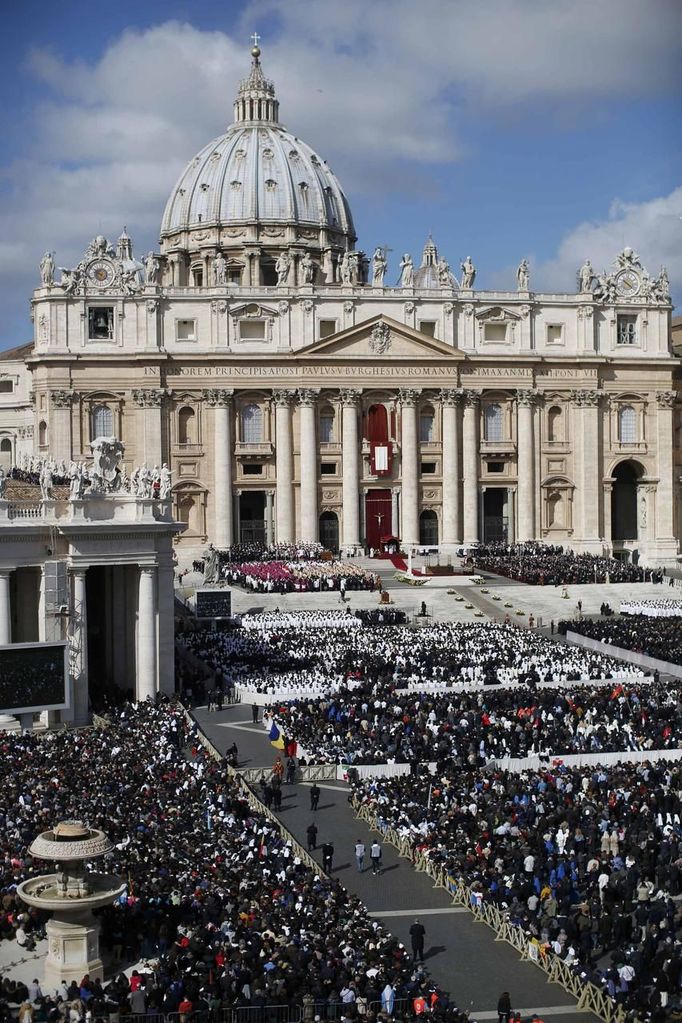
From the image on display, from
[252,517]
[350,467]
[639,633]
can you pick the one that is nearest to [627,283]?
[350,467]

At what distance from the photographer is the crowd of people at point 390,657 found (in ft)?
179

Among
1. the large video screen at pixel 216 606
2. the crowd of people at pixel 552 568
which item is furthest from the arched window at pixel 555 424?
the large video screen at pixel 216 606

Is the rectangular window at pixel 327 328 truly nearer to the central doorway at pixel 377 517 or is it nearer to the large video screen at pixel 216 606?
the central doorway at pixel 377 517

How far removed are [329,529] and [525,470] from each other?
14.8m

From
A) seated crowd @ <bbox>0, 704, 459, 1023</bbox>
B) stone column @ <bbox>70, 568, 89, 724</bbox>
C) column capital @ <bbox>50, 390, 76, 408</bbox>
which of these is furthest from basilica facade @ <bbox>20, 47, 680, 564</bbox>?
seated crowd @ <bbox>0, 704, 459, 1023</bbox>

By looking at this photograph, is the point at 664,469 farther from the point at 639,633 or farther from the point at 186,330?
the point at 639,633

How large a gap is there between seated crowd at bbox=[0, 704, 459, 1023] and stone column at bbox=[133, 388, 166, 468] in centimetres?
5936

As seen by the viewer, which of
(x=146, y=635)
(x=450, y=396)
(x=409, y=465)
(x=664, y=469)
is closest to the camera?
(x=146, y=635)

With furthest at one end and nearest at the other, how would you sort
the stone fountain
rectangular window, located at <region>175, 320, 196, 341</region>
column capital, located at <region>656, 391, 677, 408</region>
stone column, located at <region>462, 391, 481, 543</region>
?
column capital, located at <region>656, 391, 677, 408</region> < stone column, located at <region>462, 391, 481, 543</region> < rectangular window, located at <region>175, 320, 196, 341</region> < the stone fountain

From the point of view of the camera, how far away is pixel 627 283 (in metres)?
108

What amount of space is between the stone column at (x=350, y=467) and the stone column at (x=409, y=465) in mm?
3308

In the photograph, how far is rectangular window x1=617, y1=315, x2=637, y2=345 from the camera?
107 metres

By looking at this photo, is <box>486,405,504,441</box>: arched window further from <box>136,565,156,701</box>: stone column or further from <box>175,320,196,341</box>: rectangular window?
<box>136,565,156,701</box>: stone column

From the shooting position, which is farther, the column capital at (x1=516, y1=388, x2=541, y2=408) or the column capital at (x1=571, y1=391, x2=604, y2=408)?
the column capital at (x1=571, y1=391, x2=604, y2=408)
